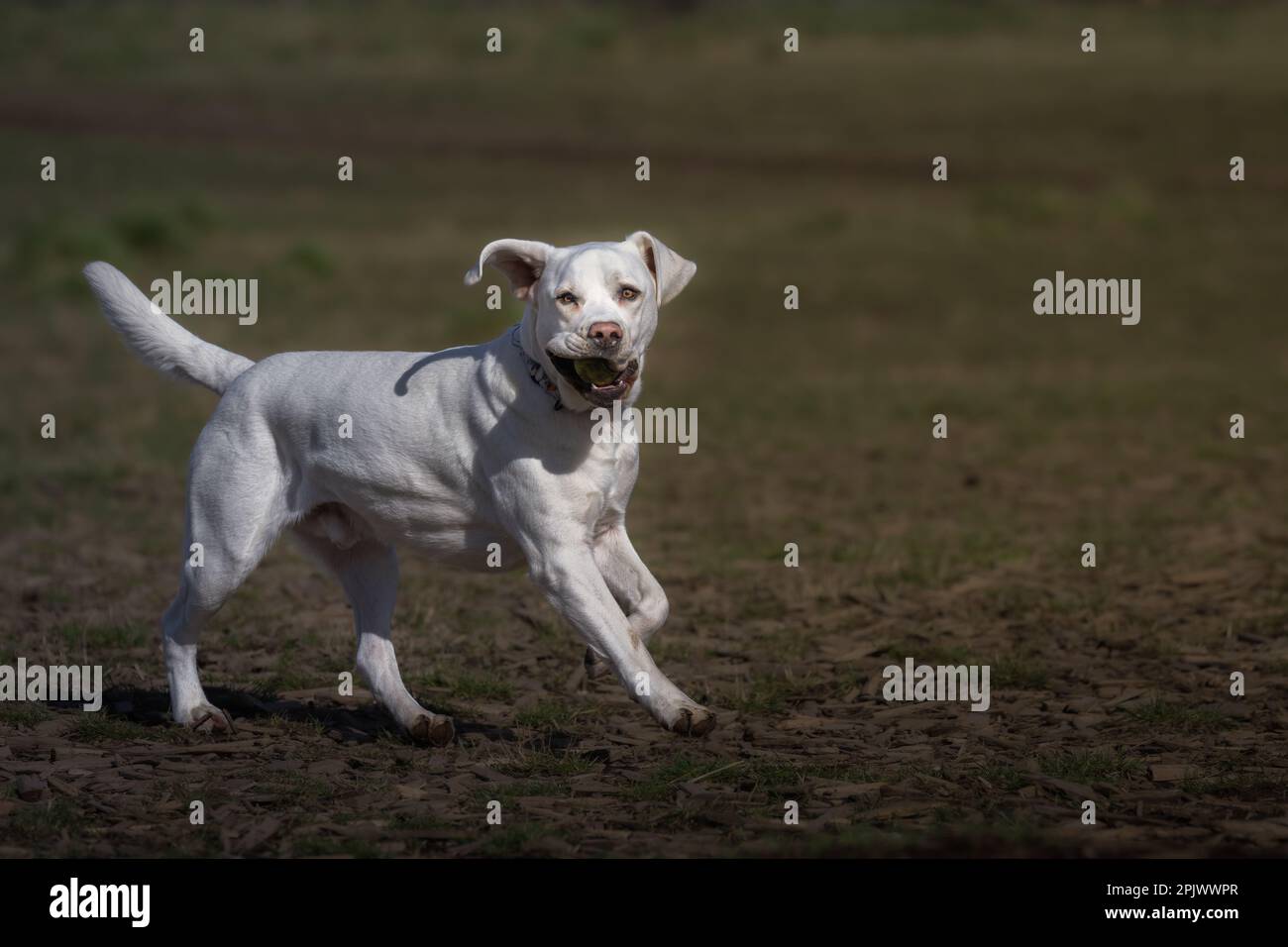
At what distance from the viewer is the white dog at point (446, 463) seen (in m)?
6.38

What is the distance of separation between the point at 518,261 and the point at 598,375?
0.73 metres

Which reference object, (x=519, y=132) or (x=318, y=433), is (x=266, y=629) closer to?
(x=318, y=433)

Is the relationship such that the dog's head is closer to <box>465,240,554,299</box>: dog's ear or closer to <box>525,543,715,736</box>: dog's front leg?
<box>465,240,554,299</box>: dog's ear

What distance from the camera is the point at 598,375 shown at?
20.3 ft

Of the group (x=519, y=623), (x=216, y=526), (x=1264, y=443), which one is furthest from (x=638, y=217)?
(x=216, y=526)

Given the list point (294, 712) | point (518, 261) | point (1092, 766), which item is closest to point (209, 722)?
point (294, 712)

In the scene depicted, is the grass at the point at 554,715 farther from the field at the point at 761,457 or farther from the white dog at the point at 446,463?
the white dog at the point at 446,463

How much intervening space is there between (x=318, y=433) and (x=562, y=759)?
1.61 m

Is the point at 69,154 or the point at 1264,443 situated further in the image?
the point at 69,154

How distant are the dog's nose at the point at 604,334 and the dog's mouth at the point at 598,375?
0.09 m

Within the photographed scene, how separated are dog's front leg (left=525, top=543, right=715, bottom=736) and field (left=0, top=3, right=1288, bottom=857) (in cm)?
26

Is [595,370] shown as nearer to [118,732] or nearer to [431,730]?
[431,730]

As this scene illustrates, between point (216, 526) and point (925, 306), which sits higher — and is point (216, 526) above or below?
below

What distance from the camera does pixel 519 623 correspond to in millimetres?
9172
